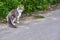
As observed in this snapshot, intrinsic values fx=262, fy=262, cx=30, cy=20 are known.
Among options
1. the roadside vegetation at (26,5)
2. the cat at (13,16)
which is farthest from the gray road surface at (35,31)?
the roadside vegetation at (26,5)

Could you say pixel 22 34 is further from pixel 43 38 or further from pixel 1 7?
pixel 1 7

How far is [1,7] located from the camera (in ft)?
33.2

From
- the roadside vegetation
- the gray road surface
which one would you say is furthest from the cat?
the roadside vegetation

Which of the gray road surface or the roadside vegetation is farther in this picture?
the roadside vegetation

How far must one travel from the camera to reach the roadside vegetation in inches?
399

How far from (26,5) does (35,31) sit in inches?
110

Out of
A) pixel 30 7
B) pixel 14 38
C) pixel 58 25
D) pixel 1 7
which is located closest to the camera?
pixel 14 38

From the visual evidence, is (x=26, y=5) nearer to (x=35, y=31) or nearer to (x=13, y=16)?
(x=13, y=16)

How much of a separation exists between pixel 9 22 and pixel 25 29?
0.78 meters

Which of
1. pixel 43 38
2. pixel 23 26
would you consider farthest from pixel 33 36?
pixel 23 26

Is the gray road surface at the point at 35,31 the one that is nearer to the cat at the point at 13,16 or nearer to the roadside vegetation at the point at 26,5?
the cat at the point at 13,16

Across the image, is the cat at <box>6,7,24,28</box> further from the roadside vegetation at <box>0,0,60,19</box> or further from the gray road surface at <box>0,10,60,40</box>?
the roadside vegetation at <box>0,0,60,19</box>

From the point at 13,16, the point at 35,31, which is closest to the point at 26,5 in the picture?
the point at 13,16

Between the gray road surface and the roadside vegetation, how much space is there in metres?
0.99
